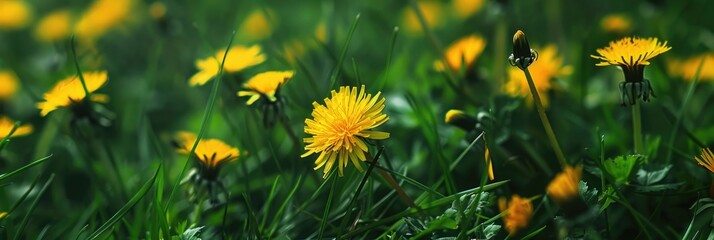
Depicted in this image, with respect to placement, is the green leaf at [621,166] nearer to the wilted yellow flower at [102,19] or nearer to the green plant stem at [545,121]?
the green plant stem at [545,121]

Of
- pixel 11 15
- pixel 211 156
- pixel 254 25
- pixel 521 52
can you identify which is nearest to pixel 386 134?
pixel 521 52

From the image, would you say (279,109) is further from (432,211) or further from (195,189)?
(432,211)

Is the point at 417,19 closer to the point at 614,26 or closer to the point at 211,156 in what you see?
the point at 614,26

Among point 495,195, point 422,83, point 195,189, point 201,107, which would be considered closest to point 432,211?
point 495,195

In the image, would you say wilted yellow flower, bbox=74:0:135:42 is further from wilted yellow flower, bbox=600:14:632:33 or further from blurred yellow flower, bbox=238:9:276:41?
wilted yellow flower, bbox=600:14:632:33

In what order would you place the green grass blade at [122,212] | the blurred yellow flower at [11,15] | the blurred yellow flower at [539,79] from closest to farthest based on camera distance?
the green grass blade at [122,212], the blurred yellow flower at [539,79], the blurred yellow flower at [11,15]

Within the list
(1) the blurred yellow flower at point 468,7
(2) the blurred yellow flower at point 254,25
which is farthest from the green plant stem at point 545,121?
(2) the blurred yellow flower at point 254,25
